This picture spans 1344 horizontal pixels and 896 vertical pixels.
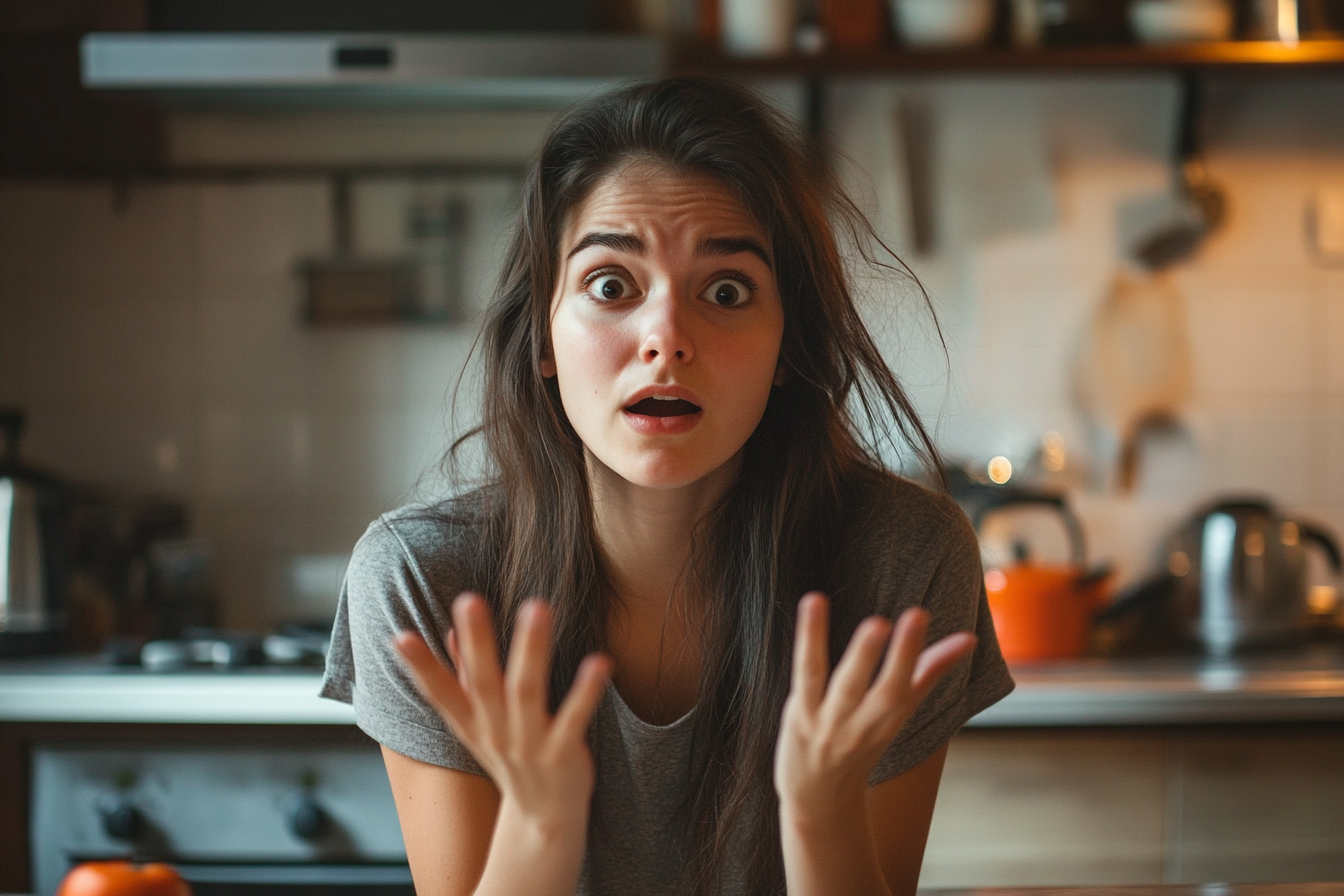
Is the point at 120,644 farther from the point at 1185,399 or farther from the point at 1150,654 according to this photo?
the point at 1185,399

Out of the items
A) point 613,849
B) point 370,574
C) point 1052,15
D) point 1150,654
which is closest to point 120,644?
point 370,574

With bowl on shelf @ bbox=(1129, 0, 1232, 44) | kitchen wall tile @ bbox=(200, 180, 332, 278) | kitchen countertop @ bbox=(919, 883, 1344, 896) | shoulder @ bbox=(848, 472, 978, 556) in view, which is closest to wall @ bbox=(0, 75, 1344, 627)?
kitchen wall tile @ bbox=(200, 180, 332, 278)

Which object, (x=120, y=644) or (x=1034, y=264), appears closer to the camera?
(x=120, y=644)

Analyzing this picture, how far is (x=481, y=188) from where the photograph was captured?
2.13m

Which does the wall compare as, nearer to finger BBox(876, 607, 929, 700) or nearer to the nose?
the nose

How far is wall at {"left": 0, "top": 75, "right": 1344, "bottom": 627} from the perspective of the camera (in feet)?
6.82

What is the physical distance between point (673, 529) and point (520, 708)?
0.43 m

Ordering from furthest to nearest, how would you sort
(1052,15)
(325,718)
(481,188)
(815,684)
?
(481,188)
(1052,15)
(325,718)
(815,684)

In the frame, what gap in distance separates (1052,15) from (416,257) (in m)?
1.19

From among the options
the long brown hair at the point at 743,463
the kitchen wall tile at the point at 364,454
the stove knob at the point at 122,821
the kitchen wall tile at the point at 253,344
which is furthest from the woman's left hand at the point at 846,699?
the kitchen wall tile at the point at 253,344

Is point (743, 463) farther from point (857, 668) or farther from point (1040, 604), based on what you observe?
point (1040, 604)

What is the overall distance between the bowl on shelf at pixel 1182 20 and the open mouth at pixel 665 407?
1.42 metres

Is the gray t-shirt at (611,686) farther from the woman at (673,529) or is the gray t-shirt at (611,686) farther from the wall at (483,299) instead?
the wall at (483,299)

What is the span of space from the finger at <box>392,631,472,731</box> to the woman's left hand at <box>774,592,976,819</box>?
20 cm
